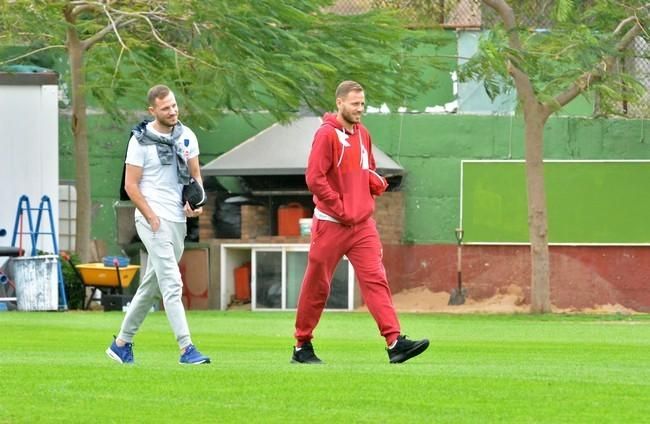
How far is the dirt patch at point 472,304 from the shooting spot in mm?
31328

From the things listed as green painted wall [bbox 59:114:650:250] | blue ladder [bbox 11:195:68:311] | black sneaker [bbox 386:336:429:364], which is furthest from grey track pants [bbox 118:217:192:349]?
green painted wall [bbox 59:114:650:250]

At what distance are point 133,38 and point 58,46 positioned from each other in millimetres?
1863

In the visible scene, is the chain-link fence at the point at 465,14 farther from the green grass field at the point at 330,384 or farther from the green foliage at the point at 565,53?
the green grass field at the point at 330,384

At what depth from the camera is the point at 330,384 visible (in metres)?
10.5

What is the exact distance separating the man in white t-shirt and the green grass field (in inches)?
18.2

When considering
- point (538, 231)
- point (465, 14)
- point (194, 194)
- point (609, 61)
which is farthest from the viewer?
point (465, 14)

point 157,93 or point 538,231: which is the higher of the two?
point 157,93

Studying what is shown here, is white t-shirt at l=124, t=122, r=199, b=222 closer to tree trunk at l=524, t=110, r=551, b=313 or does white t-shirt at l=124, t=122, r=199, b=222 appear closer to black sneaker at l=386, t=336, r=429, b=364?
black sneaker at l=386, t=336, r=429, b=364

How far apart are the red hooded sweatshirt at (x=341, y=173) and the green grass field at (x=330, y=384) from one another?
1151 millimetres

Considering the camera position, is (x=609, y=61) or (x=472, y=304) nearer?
(x=609, y=61)

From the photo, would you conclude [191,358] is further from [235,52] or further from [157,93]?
[235,52]

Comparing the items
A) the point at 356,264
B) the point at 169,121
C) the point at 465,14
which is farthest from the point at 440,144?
the point at 169,121

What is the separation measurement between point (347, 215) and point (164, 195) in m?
1.33

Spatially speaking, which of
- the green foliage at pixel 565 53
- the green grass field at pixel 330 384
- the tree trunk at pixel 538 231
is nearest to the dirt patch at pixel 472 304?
the tree trunk at pixel 538 231
